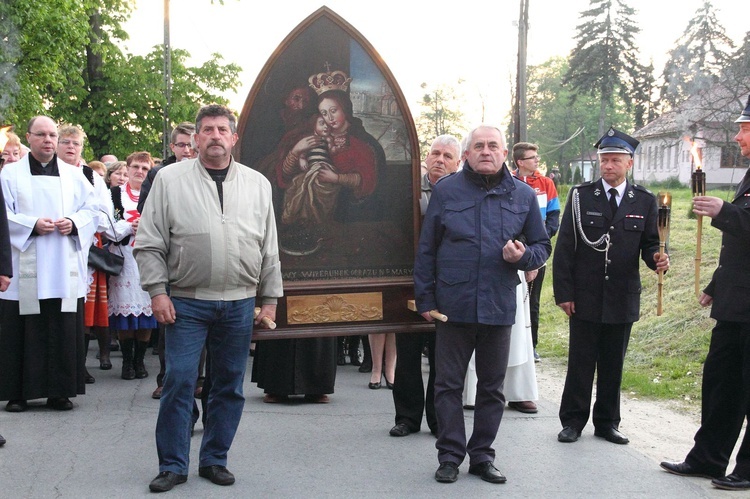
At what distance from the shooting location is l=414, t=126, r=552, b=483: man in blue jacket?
6.28 metres

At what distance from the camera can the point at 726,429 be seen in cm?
632

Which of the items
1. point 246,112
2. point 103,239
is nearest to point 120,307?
point 103,239

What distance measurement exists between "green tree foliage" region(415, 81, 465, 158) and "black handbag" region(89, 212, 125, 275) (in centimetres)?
4802

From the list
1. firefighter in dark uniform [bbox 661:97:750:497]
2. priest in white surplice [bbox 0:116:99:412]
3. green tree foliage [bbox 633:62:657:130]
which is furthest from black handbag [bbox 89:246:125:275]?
green tree foliage [bbox 633:62:657:130]

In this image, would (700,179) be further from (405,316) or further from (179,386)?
(179,386)

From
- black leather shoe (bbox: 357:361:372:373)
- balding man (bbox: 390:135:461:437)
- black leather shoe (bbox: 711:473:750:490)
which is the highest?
balding man (bbox: 390:135:461:437)

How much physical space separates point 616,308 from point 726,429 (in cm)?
127

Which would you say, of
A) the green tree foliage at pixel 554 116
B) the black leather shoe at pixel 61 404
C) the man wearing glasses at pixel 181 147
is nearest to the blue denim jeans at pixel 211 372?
the man wearing glasses at pixel 181 147

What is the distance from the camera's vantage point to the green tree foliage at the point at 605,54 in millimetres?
63250

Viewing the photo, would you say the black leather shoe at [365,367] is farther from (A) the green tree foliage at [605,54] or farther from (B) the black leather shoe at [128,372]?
(A) the green tree foliage at [605,54]

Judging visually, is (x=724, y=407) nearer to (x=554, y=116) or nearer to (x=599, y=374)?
(x=599, y=374)

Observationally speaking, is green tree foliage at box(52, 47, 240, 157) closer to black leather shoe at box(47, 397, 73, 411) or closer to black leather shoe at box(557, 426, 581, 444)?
black leather shoe at box(47, 397, 73, 411)

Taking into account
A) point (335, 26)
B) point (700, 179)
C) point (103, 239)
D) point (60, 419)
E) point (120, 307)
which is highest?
point (335, 26)

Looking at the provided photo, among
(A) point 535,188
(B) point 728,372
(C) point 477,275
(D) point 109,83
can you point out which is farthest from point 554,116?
(C) point 477,275
